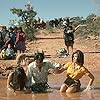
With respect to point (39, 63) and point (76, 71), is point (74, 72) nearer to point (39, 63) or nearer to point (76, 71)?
point (76, 71)

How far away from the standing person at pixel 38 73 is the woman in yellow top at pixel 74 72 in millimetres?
296

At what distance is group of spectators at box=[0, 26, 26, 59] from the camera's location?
597 inches

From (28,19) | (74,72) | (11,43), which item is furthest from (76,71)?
(28,19)

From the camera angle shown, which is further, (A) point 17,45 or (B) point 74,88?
(A) point 17,45

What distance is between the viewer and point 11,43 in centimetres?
1547

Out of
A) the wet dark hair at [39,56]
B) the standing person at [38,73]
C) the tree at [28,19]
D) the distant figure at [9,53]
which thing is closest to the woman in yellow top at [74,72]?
the standing person at [38,73]

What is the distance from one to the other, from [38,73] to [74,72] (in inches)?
32.5

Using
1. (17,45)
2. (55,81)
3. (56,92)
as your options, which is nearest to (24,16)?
(17,45)

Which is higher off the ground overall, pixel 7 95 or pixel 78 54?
pixel 78 54

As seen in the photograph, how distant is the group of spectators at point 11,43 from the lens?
15.2 meters

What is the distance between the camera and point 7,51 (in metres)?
15.2

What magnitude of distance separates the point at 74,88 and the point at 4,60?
6.05m

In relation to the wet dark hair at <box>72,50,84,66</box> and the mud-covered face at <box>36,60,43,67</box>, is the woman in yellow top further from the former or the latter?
the mud-covered face at <box>36,60,43,67</box>

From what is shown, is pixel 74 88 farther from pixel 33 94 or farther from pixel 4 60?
pixel 4 60
